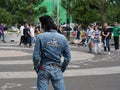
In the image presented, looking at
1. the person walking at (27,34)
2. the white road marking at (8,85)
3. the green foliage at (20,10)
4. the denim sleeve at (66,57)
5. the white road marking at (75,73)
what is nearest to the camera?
the denim sleeve at (66,57)

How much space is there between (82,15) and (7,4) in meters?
22.8

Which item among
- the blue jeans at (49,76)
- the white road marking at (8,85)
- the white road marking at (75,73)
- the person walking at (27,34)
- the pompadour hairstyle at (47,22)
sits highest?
the pompadour hairstyle at (47,22)

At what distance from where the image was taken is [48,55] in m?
6.59

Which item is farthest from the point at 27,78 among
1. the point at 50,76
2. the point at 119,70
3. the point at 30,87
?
the point at 50,76

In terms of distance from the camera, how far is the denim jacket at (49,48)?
6.55 metres

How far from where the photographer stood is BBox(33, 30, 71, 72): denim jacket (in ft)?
21.5

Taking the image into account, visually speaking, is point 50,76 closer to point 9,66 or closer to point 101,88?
point 101,88

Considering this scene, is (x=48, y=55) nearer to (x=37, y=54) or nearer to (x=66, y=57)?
(x=37, y=54)

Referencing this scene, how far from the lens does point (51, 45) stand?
6.58 metres

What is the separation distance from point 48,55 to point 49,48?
0.11 metres

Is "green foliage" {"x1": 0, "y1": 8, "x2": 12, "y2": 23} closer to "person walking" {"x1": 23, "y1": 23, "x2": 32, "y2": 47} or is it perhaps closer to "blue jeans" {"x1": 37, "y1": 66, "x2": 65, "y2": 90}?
"person walking" {"x1": 23, "y1": 23, "x2": 32, "y2": 47}

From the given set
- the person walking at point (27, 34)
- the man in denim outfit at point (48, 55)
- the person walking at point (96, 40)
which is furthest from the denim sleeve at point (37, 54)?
the person walking at point (27, 34)

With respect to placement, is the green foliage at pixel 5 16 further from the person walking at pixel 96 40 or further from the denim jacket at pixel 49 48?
the denim jacket at pixel 49 48

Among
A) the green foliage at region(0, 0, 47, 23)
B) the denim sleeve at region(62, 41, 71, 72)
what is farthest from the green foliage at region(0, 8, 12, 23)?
the denim sleeve at region(62, 41, 71, 72)
